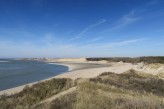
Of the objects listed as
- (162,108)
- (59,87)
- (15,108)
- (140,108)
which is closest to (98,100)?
(140,108)

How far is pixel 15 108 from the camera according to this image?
22.0 feet

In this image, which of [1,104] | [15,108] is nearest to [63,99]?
[15,108]

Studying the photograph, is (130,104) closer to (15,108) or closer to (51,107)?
(51,107)

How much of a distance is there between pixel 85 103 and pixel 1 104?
10.2 feet

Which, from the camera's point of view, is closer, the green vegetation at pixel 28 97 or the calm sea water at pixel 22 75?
the green vegetation at pixel 28 97

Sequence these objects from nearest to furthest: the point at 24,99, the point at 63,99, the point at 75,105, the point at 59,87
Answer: the point at 75,105 < the point at 63,99 < the point at 24,99 < the point at 59,87

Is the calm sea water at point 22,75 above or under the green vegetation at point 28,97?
under

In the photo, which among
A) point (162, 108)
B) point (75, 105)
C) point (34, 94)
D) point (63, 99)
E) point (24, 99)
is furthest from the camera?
point (34, 94)

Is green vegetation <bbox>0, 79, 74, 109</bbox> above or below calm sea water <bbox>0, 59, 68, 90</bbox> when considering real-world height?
above

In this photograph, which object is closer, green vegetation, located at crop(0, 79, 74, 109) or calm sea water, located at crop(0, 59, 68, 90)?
green vegetation, located at crop(0, 79, 74, 109)

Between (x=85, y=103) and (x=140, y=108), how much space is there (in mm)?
1791

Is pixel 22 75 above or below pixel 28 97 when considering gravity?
below

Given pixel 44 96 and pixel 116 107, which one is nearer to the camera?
pixel 116 107

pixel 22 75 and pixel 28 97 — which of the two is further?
pixel 22 75
